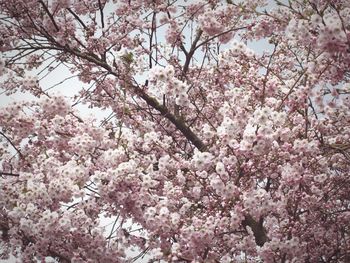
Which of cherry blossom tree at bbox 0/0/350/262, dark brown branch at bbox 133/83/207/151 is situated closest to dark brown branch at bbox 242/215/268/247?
cherry blossom tree at bbox 0/0/350/262

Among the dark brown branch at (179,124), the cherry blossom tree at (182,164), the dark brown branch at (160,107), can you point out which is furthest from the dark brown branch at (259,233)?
the dark brown branch at (179,124)

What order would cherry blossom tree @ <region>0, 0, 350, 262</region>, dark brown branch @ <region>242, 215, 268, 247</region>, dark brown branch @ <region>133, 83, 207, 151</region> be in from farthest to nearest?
dark brown branch @ <region>133, 83, 207, 151</region> → dark brown branch @ <region>242, 215, 268, 247</region> → cherry blossom tree @ <region>0, 0, 350, 262</region>

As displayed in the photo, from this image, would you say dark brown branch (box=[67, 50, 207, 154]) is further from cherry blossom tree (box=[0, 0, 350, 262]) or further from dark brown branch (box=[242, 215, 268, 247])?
dark brown branch (box=[242, 215, 268, 247])

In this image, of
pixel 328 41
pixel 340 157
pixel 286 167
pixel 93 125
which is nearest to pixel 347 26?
pixel 328 41

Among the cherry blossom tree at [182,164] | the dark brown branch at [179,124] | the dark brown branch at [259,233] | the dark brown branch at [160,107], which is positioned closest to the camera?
the cherry blossom tree at [182,164]

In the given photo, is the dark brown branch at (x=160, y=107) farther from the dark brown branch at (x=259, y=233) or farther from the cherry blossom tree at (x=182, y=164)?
the dark brown branch at (x=259, y=233)

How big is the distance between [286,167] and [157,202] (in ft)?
6.93

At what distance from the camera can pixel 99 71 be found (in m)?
7.81

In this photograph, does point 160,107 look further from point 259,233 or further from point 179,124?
point 259,233

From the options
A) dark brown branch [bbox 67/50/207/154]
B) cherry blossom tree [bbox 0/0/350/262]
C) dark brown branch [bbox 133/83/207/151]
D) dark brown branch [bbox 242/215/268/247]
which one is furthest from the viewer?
dark brown branch [bbox 133/83/207/151]

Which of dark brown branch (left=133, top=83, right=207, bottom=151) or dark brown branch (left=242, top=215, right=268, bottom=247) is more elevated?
dark brown branch (left=133, top=83, right=207, bottom=151)

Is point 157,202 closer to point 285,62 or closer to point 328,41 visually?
point 328,41

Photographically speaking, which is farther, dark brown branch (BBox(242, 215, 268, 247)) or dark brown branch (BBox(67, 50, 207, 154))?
dark brown branch (BBox(67, 50, 207, 154))

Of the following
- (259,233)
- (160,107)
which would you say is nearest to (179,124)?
(160,107)
